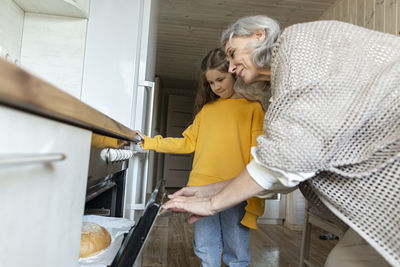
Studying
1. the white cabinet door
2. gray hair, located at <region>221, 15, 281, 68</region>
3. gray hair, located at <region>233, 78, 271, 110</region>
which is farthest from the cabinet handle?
gray hair, located at <region>233, 78, 271, 110</region>

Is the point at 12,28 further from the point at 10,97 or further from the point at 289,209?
the point at 289,209

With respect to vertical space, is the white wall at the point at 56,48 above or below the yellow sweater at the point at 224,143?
above

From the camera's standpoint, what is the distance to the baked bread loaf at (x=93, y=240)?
0.64m

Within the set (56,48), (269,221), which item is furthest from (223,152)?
(269,221)

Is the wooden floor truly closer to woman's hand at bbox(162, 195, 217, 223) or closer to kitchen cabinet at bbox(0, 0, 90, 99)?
kitchen cabinet at bbox(0, 0, 90, 99)

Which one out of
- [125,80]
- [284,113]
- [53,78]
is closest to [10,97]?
[284,113]

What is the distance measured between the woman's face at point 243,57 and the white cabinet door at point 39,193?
580mm

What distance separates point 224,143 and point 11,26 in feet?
3.79

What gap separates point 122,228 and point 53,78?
1.09 m

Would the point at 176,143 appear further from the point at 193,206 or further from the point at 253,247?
the point at 253,247

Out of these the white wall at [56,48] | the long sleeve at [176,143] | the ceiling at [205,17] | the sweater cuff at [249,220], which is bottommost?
the sweater cuff at [249,220]

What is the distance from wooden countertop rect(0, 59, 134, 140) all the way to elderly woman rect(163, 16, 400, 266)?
1.23ft

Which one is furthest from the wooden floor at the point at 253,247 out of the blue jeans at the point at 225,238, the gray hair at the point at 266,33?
the gray hair at the point at 266,33

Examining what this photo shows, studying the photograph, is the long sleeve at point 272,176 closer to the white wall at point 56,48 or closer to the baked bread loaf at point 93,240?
the baked bread loaf at point 93,240
